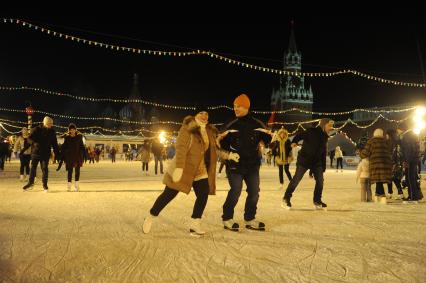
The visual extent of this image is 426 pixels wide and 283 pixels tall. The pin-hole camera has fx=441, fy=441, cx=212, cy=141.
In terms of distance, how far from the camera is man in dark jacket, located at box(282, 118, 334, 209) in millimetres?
6637

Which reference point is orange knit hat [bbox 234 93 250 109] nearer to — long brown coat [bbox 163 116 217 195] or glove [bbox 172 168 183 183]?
long brown coat [bbox 163 116 217 195]

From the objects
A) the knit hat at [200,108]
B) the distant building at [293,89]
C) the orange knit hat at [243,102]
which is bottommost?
the knit hat at [200,108]

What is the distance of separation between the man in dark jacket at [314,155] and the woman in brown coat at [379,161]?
54.9 inches

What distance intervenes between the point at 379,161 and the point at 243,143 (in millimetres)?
3700

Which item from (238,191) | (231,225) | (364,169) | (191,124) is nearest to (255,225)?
(231,225)

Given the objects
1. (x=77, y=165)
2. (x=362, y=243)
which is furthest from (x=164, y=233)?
(x=77, y=165)

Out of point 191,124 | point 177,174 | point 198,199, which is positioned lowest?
point 198,199

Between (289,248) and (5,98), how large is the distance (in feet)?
153

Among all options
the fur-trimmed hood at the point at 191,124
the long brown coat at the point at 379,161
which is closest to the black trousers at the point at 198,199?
the fur-trimmed hood at the point at 191,124

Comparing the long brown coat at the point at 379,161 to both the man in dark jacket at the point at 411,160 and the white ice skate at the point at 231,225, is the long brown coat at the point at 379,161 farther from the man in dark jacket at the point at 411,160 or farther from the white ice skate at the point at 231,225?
the white ice skate at the point at 231,225

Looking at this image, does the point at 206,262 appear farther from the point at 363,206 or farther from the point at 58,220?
the point at 363,206

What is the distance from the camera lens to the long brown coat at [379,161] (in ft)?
24.7

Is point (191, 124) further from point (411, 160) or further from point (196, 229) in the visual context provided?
point (411, 160)

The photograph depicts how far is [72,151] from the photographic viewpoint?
9359mm
